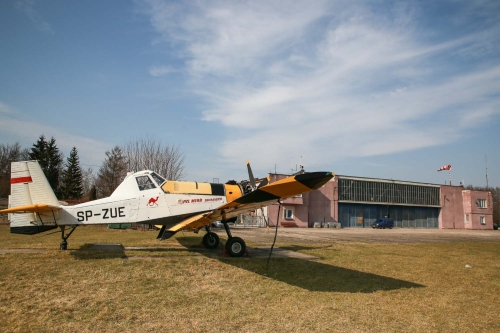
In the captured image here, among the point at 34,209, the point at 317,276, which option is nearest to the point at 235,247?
the point at 317,276

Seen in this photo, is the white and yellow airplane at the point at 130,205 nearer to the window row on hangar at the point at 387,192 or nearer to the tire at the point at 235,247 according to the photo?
the tire at the point at 235,247

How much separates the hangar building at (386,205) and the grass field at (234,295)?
3171 centimetres

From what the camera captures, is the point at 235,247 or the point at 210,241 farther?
the point at 210,241

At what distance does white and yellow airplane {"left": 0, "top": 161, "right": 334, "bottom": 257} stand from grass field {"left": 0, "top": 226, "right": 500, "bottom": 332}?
994mm

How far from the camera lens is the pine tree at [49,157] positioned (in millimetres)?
53125

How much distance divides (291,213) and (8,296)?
125ft

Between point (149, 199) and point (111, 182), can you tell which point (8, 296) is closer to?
point (149, 199)

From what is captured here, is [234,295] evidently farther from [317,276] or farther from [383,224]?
[383,224]

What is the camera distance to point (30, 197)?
394 inches

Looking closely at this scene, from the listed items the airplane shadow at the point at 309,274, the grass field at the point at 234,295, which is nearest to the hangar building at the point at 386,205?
the airplane shadow at the point at 309,274

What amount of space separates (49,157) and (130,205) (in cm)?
5315

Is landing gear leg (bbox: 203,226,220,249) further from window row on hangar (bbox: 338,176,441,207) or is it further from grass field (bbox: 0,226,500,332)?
window row on hangar (bbox: 338,176,441,207)

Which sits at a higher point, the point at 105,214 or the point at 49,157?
the point at 49,157

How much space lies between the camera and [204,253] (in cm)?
1146
